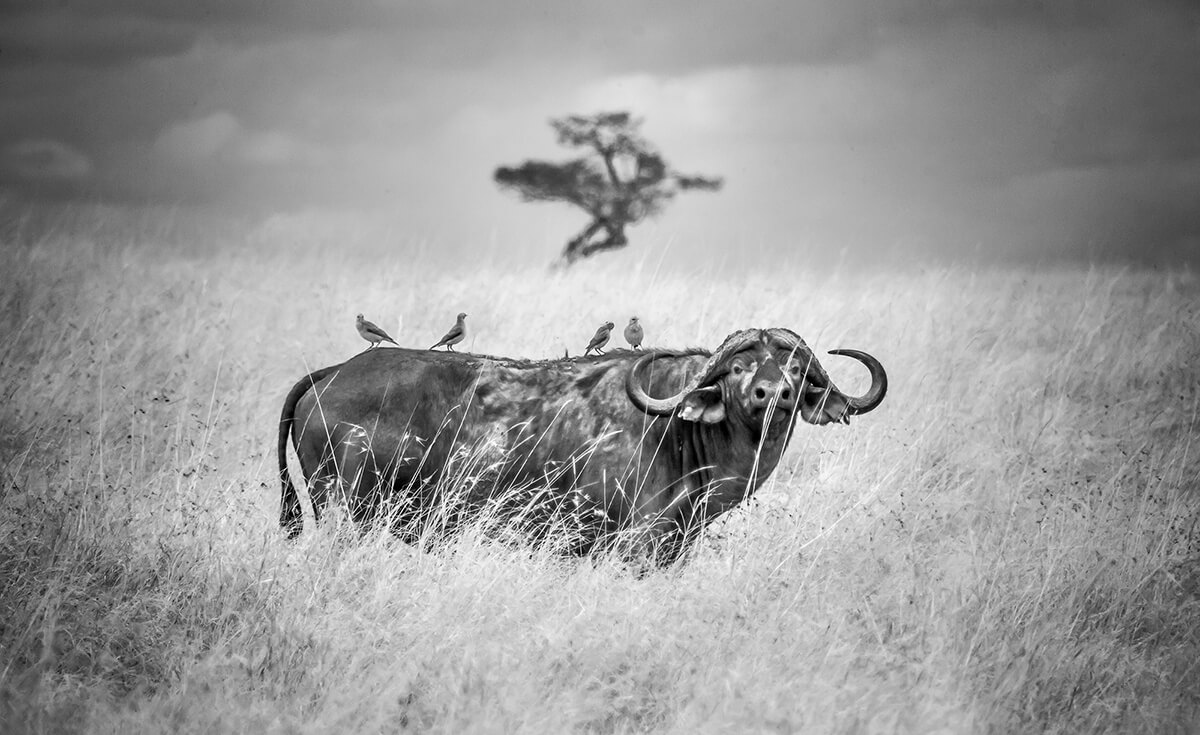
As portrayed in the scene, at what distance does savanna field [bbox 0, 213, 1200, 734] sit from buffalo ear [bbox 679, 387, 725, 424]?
0.71 metres

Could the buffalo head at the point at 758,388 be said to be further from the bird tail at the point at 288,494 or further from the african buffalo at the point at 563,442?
the bird tail at the point at 288,494

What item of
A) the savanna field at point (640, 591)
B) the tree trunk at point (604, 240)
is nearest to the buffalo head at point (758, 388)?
the savanna field at point (640, 591)

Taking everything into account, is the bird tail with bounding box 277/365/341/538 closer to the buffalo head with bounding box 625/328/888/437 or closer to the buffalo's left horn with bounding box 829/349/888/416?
the buffalo head with bounding box 625/328/888/437

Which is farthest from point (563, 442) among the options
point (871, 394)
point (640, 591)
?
point (871, 394)

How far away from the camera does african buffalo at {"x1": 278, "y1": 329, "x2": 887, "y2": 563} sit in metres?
5.98

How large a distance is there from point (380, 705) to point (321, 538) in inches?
66.0

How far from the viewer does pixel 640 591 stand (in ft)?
17.9

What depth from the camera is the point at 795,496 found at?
7199 mm

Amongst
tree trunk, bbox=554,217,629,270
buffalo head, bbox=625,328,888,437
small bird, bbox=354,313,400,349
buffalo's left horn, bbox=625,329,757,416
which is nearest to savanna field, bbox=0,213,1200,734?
buffalo head, bbox=625,328,888,437

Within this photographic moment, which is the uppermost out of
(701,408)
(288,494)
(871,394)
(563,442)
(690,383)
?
(871,394)

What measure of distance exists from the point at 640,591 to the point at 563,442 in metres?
1.16

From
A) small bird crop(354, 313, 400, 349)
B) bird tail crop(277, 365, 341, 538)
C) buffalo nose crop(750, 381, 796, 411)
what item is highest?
buffalo nose crop(750, 381, 796, 411)

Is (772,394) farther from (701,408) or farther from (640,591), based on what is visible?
(640,591)

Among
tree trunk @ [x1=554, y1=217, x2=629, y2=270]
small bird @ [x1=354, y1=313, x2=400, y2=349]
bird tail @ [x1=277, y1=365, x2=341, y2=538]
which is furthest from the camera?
tree trunk @ [x1=554, y1=217, x2=629, y2=270]
